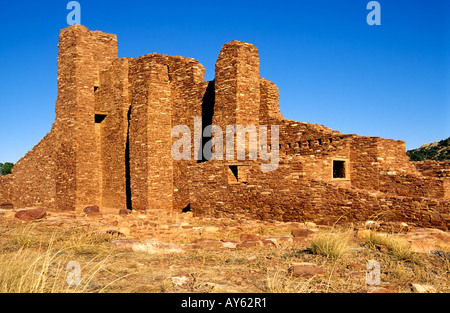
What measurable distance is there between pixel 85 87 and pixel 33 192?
279 inches

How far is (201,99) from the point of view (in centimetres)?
1670

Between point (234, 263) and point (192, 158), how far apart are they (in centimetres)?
1091

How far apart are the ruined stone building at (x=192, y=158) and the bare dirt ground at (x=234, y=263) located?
1836 mm

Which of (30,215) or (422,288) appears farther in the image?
(30,215)

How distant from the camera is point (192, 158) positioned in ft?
55.4

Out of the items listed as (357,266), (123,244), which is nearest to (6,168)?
(123,244)

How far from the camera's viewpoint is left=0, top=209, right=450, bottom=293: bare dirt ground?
4695 millimetres

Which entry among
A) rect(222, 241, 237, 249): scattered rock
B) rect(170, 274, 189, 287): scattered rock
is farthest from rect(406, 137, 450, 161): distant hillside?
rect(170, 274, 189, 287): scattered rock

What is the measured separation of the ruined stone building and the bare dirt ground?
1836mm

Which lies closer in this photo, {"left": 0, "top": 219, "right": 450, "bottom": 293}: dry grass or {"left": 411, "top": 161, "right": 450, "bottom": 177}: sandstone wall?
{"left": 0, "top": 219, "right": 450, "bottom": 293}: dry grass

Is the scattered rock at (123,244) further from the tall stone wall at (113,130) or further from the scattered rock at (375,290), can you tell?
the tall stone wall at (113,130)

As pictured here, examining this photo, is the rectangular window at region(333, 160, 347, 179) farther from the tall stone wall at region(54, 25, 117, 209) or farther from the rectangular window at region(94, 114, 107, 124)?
the rectangular window at region(94, 114, 107, 124)

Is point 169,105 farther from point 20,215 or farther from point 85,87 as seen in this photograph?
point 20,215

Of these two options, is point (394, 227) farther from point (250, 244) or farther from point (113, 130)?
point (113, 130)
